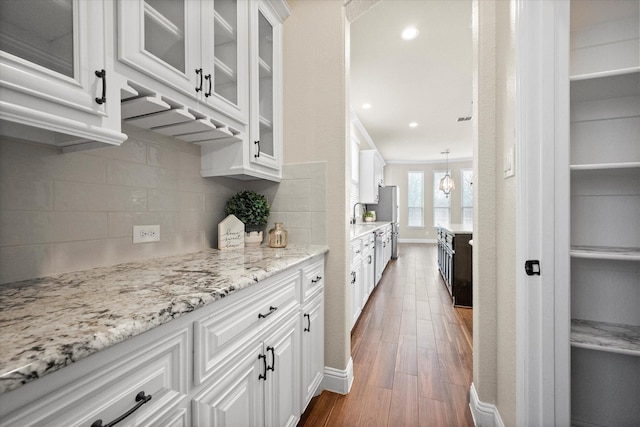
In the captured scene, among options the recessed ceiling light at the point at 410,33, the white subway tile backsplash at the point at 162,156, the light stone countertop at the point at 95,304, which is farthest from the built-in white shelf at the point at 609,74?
the recessed ceiling light at the point at 410,33

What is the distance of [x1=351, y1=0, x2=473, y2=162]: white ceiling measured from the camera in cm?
250

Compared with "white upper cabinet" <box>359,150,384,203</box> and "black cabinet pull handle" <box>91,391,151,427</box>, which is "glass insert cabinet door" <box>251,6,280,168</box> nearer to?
"black cabinet pull handle" <box>91,391,151,427</box>

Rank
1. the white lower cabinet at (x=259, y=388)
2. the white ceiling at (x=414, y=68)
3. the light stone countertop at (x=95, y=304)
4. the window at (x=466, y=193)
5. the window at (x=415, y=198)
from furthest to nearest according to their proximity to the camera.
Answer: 1. the window at (x=415, y=198)
2. the window at (x=466, y=193)
3. the white ceiling at (x=414, y=68)
4. the white lower cabinet at (x=259, y=388)
5. the light stone countertop at (x=95, y=304)

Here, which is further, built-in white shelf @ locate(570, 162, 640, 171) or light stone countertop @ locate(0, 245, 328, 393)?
built-in white shelf @ locate(570, 162, 640, 171)

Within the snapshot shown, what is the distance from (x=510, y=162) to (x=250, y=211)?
55.0 inches

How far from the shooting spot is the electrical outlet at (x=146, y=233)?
1.23m

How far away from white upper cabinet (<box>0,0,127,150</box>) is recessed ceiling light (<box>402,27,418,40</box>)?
105 inches

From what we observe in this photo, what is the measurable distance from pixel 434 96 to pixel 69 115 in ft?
15.1

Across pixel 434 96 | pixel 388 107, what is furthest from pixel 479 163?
pixel 388 107

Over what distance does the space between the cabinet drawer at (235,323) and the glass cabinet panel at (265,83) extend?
35.9 inches

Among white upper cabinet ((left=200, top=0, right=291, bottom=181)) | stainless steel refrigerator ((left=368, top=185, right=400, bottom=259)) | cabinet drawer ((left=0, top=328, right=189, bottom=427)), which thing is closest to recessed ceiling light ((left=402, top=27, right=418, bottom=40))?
white upper cabinet ((left=200, top=0, right=291, bottom=181))

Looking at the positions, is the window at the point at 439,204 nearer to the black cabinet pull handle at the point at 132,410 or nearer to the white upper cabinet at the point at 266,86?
the white upper cabinet at the point at 266,86

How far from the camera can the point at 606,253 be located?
1.02m

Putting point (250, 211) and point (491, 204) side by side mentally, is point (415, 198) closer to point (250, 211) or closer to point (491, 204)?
point (491, 204)
